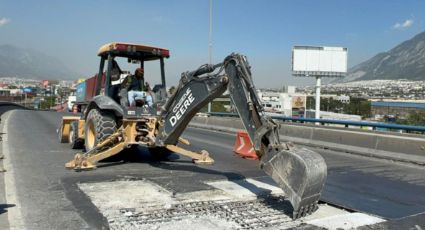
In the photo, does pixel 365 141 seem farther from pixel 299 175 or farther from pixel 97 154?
pixel 299 175

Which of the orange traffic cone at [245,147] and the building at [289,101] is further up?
the building at [289,101]

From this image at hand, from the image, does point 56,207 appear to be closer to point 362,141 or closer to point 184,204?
point 184,204

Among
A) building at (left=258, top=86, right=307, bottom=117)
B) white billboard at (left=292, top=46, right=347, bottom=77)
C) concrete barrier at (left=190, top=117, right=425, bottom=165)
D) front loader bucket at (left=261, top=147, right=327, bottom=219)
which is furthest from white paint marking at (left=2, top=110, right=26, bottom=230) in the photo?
building at (left=258, top=86, right=307, bottom=117)

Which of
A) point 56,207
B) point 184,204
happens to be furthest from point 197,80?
point 56,207

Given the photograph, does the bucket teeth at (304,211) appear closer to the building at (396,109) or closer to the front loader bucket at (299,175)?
the front loader bucket at (299,175)

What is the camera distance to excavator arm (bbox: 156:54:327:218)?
19.6 ft

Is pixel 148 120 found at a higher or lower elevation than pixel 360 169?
higher

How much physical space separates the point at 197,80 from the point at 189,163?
11.1ft

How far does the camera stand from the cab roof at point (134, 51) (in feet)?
35.8

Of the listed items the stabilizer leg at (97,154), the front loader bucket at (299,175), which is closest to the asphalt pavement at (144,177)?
the stabilizer leg at (97,154)

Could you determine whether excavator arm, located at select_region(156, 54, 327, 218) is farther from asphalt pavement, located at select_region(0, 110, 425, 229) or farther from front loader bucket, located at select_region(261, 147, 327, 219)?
asphalt pavement, located at select_region(0, 110, 425, 229)

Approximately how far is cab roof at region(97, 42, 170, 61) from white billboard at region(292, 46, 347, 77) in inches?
1522

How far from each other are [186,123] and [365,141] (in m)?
7.73

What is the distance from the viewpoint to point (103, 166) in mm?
10359
